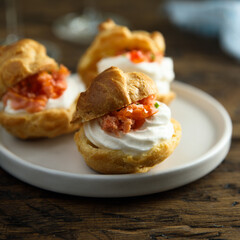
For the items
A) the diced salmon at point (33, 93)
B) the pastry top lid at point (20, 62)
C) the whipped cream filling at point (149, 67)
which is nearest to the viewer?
the pastry top lid at point (20, 62)

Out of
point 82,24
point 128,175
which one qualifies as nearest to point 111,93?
point 128,175

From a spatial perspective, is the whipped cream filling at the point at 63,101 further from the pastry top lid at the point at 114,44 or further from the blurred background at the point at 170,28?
the blurred background at the point at 170,28

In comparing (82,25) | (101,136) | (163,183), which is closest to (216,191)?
(163,183)

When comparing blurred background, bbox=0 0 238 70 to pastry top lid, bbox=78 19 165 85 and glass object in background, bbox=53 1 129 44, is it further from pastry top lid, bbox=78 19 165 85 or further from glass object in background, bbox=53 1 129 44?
pastry top lid, bbox=78 19 165 85

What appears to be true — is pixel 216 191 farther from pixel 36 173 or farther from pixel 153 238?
pixel 36 173

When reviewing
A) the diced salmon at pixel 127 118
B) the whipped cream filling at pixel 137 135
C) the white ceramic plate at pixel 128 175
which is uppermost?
the diced salmon at pixel 127 118

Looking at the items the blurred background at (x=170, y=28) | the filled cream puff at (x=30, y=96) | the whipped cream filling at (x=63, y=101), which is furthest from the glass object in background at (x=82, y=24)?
the filled cream puff at (x=30, y=96)

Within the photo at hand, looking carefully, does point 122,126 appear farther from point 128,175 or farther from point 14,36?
point 14,36
